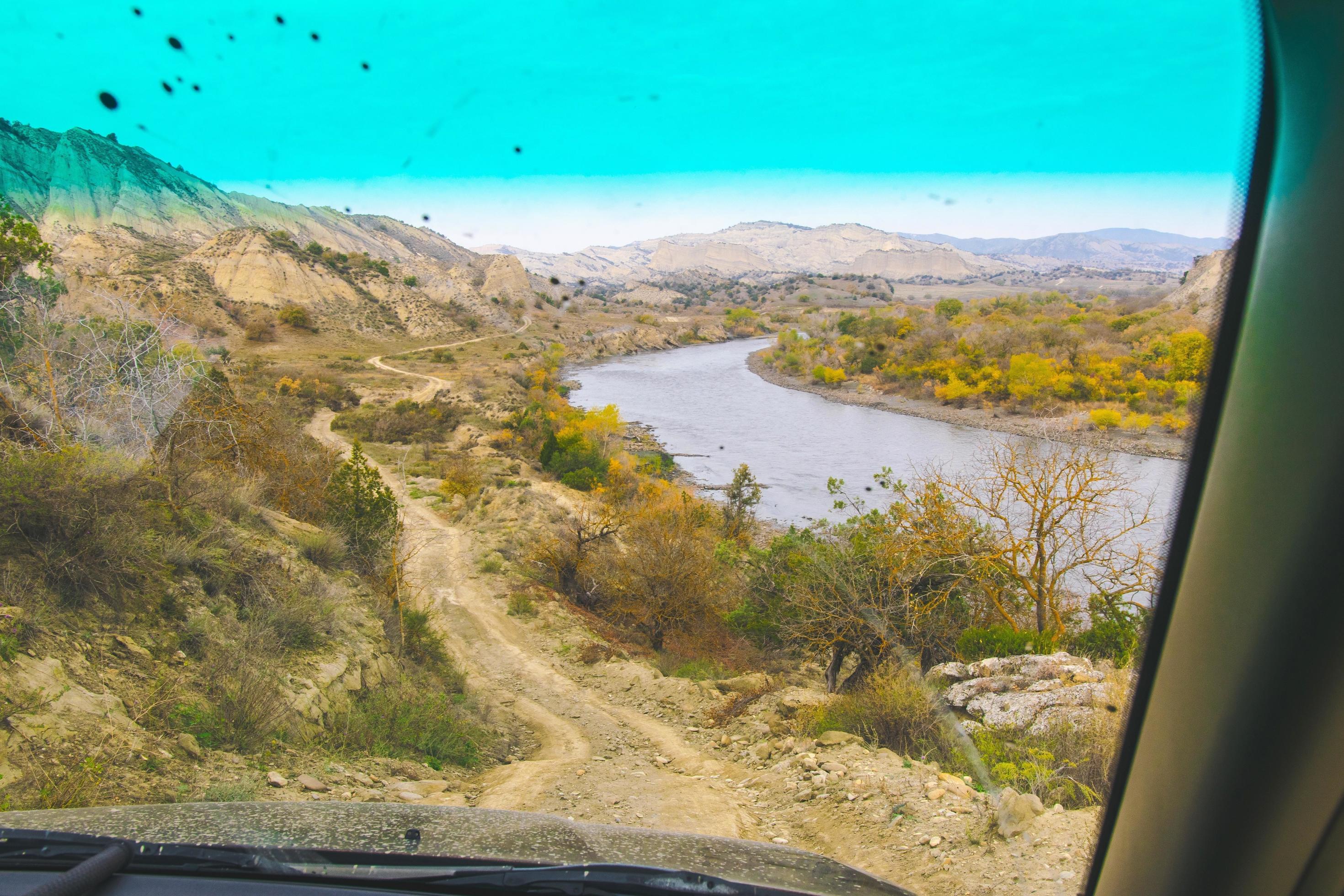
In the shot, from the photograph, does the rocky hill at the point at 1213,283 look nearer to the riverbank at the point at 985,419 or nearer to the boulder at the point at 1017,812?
the boulder at the point at 1017,812

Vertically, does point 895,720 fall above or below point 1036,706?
below

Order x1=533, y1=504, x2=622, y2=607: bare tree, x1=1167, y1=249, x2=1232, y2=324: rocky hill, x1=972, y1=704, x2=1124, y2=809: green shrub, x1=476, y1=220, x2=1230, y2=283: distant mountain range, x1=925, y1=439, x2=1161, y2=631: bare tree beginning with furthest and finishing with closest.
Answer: x1=476, y1=220, x2=1230, y2=283: distant mountain range < x1=533, y1=504, x2=622, y2=607: bare tree < x1=925, y1=439, x2=1161, y2=631: bare tree < x1=972, y1=704, x2=1124, y2=809: green shrub < x1=1167, y1=249, x2=1232, y2=324: rocky hill

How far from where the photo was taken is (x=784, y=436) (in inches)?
1280

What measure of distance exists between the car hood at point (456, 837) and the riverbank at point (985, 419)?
26.9 feet

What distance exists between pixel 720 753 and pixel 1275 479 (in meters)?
6.37

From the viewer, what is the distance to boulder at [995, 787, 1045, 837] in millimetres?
3379

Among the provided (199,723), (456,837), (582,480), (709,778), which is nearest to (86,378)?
(199,723)

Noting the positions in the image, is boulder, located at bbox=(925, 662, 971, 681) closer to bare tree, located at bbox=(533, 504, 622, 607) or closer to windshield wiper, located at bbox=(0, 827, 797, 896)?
windshield wiper, located at bbox=(0, 827, 797, 896)

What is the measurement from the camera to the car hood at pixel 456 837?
5.36 feet

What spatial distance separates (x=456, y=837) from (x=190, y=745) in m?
3.05

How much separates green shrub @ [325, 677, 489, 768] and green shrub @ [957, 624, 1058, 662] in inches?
204

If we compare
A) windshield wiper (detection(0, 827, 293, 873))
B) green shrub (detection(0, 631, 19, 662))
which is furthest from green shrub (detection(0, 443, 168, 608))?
windshield wiper (detection(0, 827, 293, 873))

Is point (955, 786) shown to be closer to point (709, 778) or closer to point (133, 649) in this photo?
point (709, 778)

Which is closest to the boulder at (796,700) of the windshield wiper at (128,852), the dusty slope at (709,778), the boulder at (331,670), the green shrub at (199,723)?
the dusty slope at (709,778)
